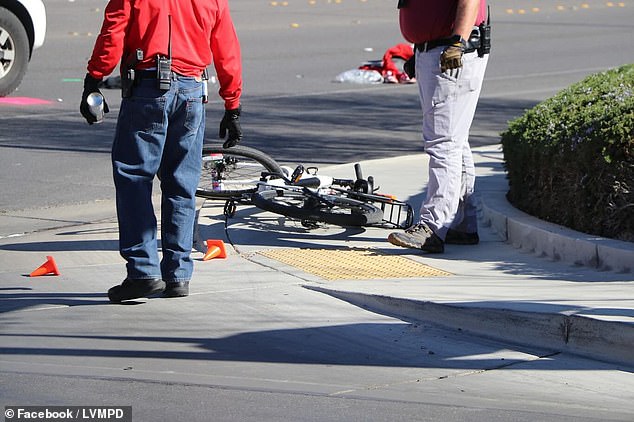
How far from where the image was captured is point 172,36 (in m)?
6.45

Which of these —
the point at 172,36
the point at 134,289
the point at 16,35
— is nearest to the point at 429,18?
the point at 172,36

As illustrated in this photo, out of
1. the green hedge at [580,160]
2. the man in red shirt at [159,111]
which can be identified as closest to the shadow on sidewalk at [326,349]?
the man in red shirt at [159,111]

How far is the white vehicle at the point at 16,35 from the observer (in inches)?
567

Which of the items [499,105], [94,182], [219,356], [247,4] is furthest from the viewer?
[247,4]

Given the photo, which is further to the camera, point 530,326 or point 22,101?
point 22,101

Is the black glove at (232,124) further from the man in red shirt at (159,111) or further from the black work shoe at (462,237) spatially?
the black work shoe at (462,237)

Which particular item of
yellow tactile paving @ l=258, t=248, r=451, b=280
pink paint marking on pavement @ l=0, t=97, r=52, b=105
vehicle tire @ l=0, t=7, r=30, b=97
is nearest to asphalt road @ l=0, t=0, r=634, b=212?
pink paint marking on pavement @ l=0, t=97, r=52, b=105

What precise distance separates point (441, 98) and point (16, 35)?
809cm

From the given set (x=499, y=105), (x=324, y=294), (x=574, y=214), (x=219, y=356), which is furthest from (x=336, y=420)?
(x=499, y=105)

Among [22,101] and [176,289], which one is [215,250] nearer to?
[176,289]

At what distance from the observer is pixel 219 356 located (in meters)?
5.68

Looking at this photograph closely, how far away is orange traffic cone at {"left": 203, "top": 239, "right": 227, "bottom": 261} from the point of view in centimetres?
768

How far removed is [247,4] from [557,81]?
13.0 meters

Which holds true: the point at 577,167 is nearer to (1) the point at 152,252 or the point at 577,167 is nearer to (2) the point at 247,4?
(1) the point at 152,252
